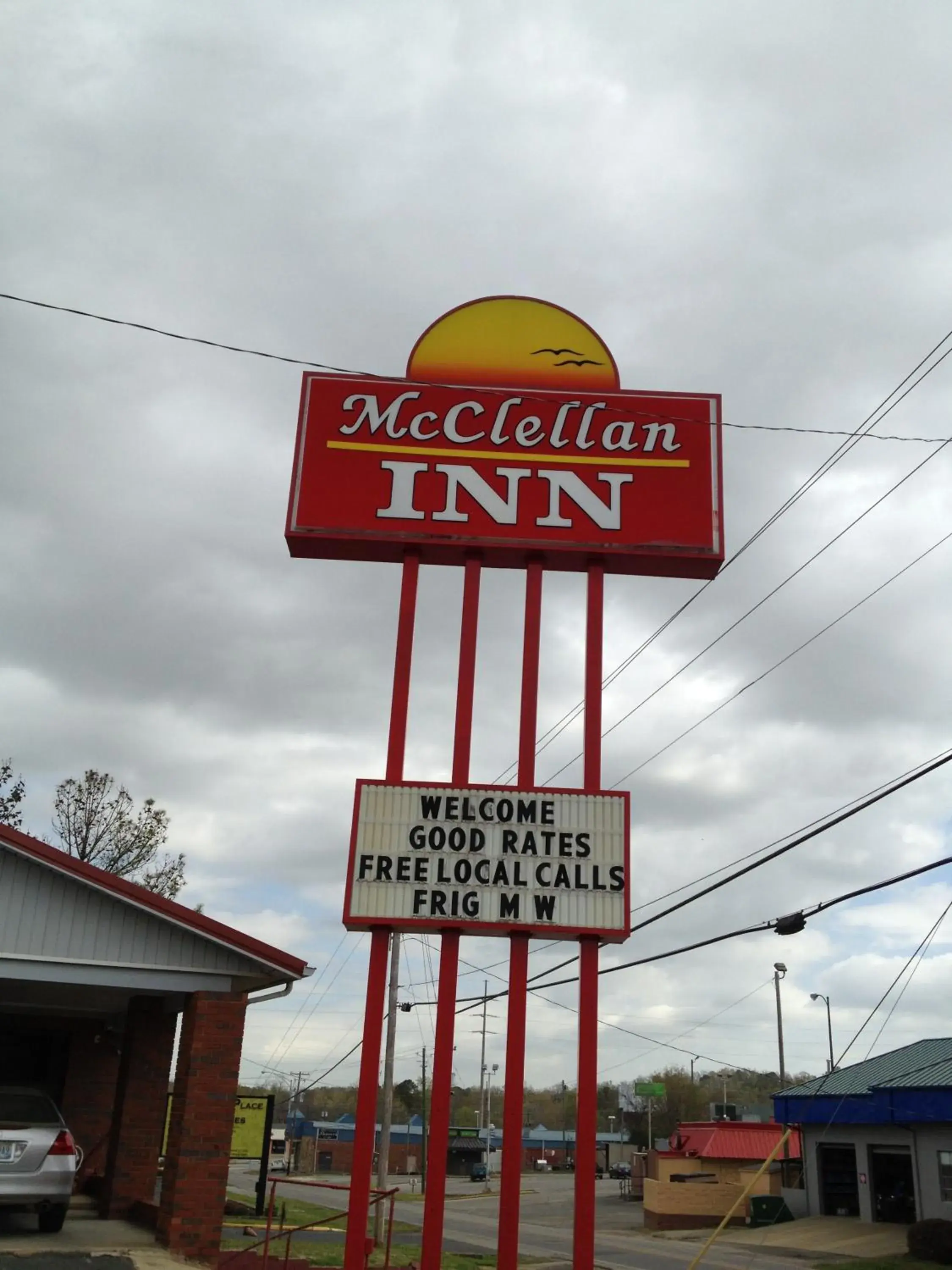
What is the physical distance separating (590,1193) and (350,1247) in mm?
2309

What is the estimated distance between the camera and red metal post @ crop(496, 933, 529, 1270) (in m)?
10.5

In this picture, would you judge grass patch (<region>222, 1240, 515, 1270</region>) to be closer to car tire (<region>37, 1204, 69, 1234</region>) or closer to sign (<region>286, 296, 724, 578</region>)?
car tire (<region>37, 1204, 69, 1234</region>)

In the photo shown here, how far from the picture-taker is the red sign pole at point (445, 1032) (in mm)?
10320

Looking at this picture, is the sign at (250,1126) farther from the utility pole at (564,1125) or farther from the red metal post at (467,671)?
the utility pole at (564,1125)

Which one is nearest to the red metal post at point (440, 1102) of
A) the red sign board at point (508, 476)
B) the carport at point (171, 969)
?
the carport at point (171, 969)

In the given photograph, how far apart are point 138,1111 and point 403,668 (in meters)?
6.84

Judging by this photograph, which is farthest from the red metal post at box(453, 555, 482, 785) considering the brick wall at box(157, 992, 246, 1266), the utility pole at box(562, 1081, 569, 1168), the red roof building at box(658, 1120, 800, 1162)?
the utility pole at box(562, 1081, 569, 1168)

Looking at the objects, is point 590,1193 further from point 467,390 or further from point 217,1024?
point 467,390

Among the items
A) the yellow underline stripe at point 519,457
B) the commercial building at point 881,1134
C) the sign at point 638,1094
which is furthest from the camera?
the sign at point 638,1094

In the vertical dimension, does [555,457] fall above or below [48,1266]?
above

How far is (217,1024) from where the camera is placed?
11570mm

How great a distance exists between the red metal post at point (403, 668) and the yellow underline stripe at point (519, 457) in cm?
120

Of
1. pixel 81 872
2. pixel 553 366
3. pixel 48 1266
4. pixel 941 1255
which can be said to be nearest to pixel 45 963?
pixel 81 872

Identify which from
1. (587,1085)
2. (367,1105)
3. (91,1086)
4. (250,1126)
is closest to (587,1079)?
(587,1085)
